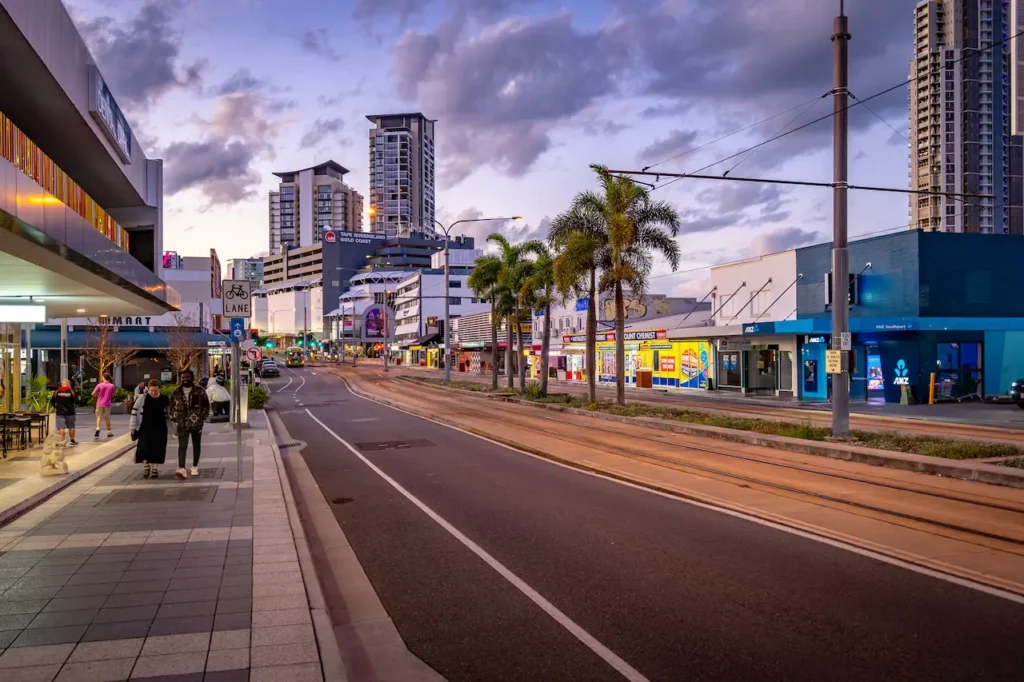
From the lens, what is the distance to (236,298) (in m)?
14.1

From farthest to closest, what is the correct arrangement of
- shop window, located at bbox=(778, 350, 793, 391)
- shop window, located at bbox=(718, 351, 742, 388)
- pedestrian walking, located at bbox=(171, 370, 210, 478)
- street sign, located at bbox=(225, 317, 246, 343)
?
shop window, located at bbox=(718, 351, 742, 388) → shop window, located at bbox=(778, 350, 793, 391) → street sign, located at bbox=(225, 317, 246, 343) → pedestrian walking, located at bbox=(171, 370, 210, 478)

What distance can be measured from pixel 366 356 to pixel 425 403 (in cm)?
13634

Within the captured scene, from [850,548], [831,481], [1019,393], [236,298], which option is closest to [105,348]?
[236,298]

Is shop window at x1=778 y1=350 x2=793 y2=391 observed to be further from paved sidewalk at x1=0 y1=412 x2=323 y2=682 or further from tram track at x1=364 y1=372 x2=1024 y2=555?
paved sidewalk at x1=0 y1=412 x2=323 y2=682

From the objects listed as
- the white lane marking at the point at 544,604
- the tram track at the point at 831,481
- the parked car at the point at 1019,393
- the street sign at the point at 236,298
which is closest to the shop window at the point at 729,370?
the parked car at the point at 1019,393

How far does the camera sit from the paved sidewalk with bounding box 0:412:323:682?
16.9ft

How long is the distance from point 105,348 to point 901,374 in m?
37.1

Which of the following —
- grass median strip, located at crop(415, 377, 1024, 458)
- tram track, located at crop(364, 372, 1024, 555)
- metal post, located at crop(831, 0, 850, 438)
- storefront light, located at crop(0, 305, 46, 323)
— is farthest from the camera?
storefront light, located at crop(0, 305, 46, 323)

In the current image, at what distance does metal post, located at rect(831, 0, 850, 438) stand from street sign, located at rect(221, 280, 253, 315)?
488 inches

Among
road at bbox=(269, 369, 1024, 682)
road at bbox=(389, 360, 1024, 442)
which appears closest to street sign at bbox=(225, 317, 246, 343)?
road at bbox=(269, 369, 1024, 682)

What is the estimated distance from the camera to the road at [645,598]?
5.35 meters

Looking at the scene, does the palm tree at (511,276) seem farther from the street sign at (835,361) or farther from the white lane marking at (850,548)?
the white lane marking at (850,548)

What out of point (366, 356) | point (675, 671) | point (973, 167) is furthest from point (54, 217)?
point (366, 356)

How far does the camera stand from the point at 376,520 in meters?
10.6
